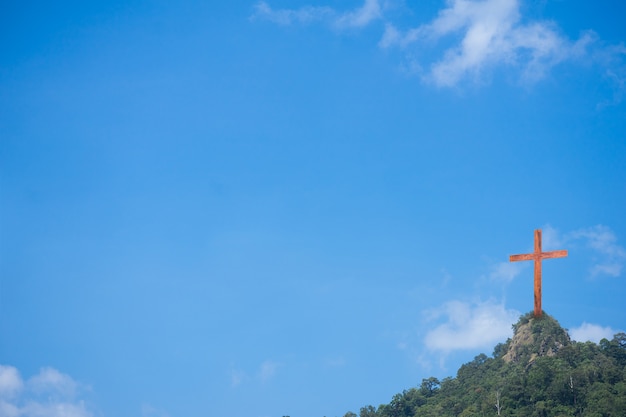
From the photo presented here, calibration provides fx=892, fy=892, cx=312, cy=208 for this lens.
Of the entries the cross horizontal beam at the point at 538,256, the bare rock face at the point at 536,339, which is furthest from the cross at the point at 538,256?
the bare rock face at the point at 536,339

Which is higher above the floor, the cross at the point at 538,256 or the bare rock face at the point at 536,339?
the bare rock face at the point at 536,339

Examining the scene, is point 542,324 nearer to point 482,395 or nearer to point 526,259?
point 482,395

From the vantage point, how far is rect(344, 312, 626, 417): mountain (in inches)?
2625

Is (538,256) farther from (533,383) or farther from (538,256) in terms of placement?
(533,383)

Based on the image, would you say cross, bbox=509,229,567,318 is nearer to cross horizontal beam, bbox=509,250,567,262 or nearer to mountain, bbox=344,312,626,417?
cross horizontal beam, bbox=509,250,567,262

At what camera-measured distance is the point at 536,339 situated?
252ft

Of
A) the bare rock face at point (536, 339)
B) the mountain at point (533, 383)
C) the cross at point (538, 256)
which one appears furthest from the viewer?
the bare rock face at point (536, 339)

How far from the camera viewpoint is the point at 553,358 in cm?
7306

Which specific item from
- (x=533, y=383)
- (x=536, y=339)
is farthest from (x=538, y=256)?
(x=536, y=339)

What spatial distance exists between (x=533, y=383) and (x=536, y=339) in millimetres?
7782

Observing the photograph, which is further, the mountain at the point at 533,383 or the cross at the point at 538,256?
the mountain at the point at 533,383

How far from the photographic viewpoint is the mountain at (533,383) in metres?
66.7

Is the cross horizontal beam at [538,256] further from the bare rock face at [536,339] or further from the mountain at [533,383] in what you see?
the bare rock face at [536,339]

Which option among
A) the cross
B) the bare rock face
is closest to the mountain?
the bare rock face
